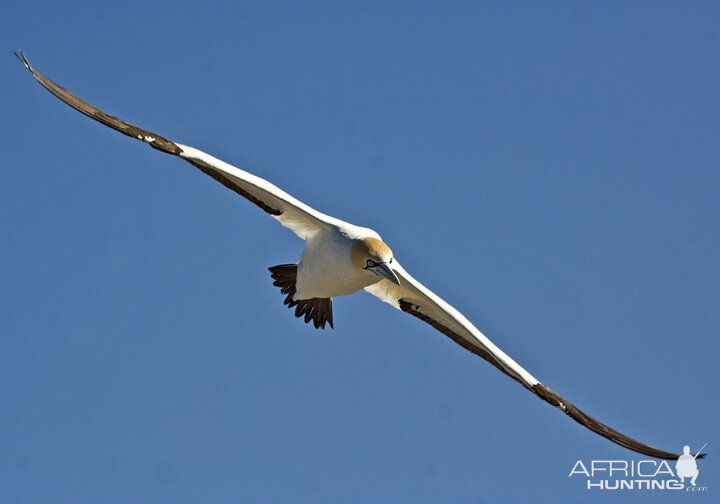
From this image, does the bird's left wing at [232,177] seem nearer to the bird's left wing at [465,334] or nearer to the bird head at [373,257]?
the bird head at [373,257]

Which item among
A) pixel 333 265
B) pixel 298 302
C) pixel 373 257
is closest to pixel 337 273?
pixel 333 265

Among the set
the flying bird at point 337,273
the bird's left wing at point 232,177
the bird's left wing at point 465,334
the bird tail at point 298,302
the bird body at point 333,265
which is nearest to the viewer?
the bird's left wing at point 232,177

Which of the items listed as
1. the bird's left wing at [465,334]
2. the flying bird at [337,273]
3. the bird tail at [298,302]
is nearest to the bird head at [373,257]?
the flying bird at [337,273]

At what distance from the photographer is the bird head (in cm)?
1623

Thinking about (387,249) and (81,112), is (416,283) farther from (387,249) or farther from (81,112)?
(81,112)

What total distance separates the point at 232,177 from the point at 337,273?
201 cm

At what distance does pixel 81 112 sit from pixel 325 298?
535 centimetres

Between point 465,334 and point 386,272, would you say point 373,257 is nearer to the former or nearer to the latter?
point 386,272

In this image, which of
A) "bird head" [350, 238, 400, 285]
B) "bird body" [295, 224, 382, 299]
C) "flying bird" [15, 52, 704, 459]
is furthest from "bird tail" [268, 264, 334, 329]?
"bird head" [350, 238, 400, 285]

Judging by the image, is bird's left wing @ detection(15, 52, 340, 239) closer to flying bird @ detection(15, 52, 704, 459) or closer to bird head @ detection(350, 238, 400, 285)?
flying bird @ detection(15, 52, 704, 459)

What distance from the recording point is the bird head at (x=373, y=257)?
53.3 ft

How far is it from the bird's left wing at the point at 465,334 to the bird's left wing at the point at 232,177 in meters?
1.49

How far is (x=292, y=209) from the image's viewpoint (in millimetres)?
17000

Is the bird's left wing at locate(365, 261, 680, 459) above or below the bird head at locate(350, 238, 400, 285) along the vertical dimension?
above
